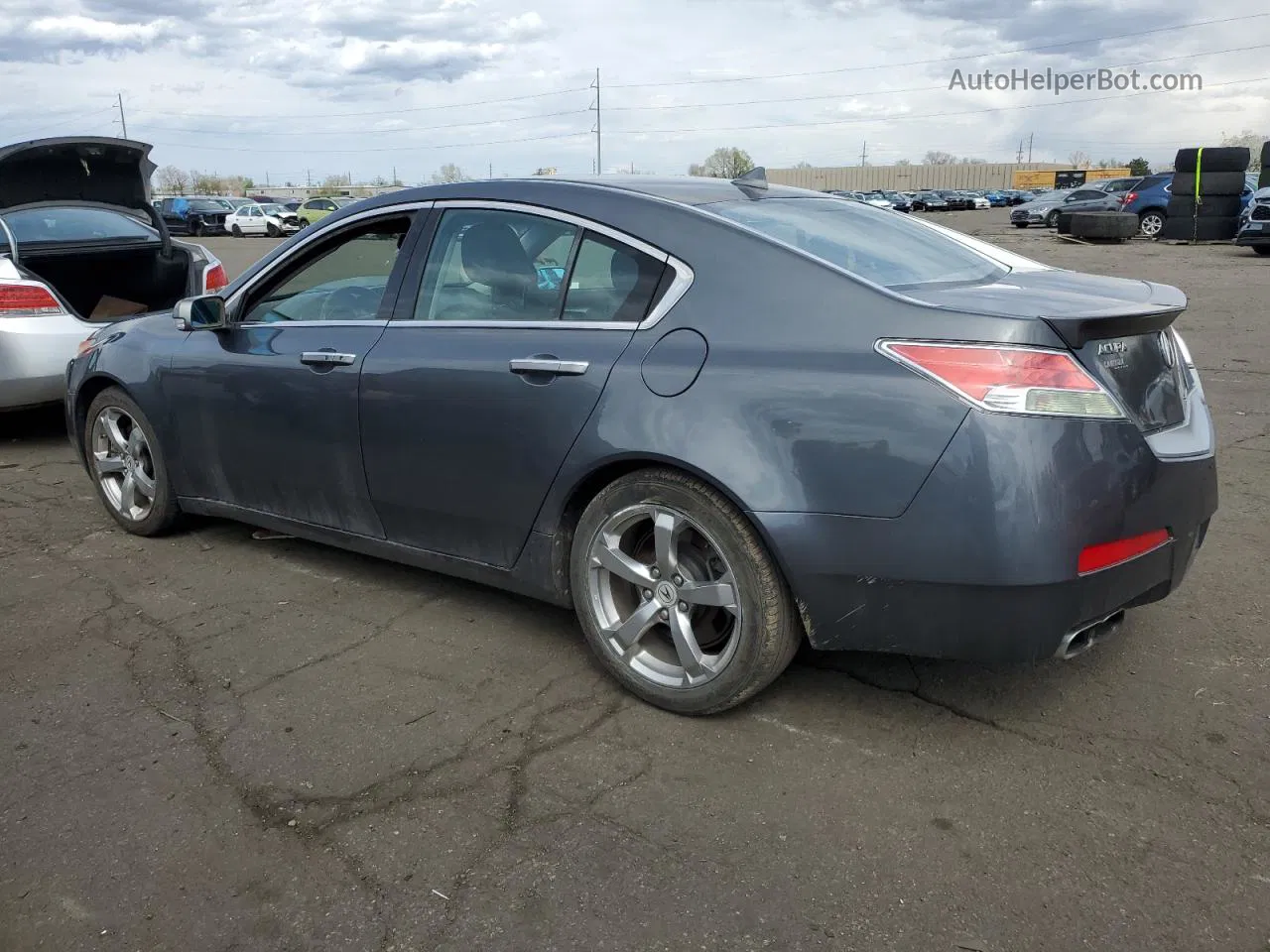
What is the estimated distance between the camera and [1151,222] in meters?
26.0

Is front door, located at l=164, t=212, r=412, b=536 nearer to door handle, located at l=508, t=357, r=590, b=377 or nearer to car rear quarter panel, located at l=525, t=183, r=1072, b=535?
door handle, located at l=508, t=357, r=590, b=377

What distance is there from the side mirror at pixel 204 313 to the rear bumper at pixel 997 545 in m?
2.66

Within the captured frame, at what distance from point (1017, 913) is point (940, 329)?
4.57ft

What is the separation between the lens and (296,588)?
441 cm

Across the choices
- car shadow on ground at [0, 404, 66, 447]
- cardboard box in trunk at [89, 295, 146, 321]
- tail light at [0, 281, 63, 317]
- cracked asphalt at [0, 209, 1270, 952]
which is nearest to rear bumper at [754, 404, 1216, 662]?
cracked asphalt at [0, 209, 1270, 952]

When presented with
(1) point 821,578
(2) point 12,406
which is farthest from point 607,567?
(2) point 12,406

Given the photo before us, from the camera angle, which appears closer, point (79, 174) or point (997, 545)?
point (997, 545)

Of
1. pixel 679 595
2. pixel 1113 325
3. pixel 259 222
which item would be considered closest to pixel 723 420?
pixel 679 595

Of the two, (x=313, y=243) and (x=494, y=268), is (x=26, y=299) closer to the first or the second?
(x=313, y=243)

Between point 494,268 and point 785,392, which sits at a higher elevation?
point 494,268

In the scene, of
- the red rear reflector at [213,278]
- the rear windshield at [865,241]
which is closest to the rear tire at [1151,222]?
the red rear reflector at [213,278]

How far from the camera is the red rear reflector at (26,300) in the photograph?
660cm

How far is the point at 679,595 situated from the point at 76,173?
6847 mm

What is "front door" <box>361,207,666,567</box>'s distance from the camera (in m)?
Result: 3.30
